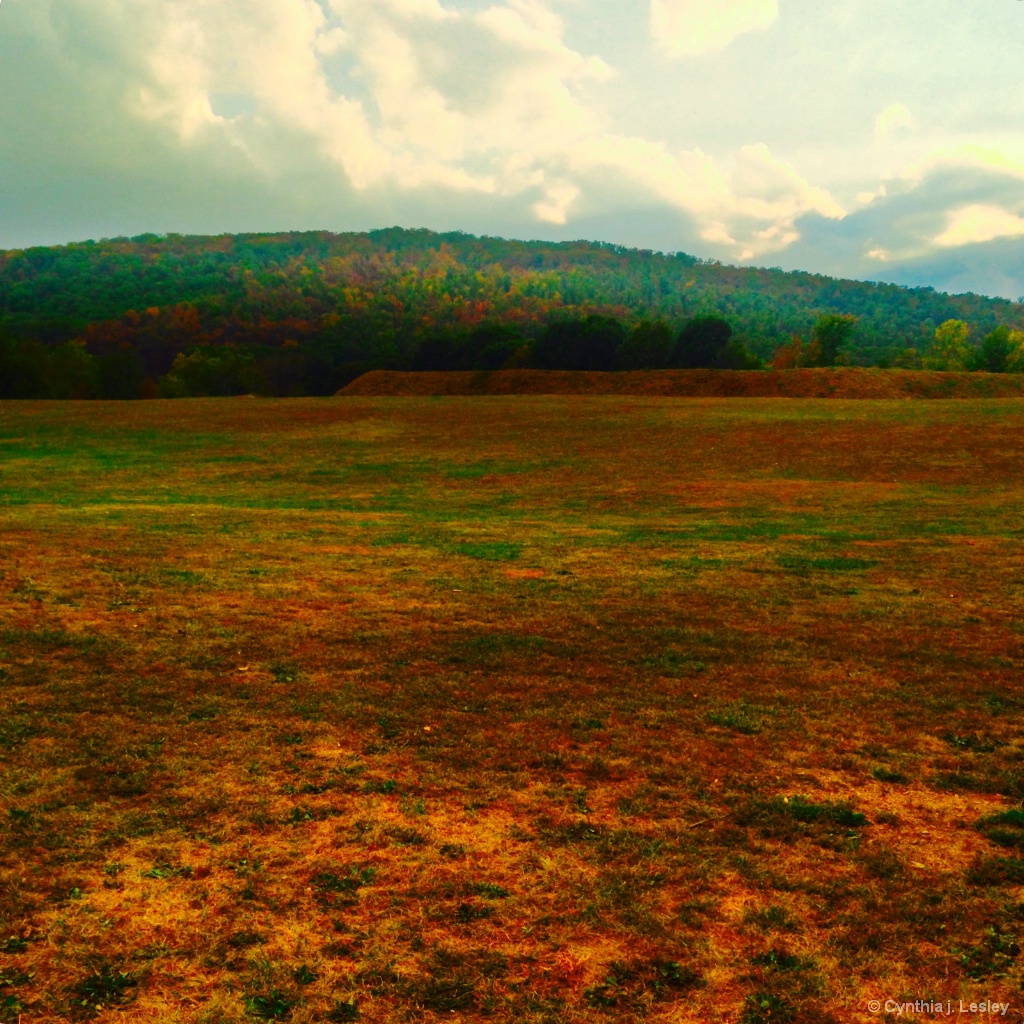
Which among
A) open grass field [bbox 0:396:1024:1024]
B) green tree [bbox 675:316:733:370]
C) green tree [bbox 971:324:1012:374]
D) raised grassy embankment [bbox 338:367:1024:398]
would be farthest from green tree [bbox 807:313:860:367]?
open grass field [bbox 0:396:1024:1024]

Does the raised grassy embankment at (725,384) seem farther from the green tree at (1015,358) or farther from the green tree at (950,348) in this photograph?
the green tree at (950,348)

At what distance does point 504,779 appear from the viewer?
19.3 ft

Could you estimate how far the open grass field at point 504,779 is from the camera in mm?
3887

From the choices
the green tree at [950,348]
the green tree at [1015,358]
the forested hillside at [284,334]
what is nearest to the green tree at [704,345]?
the forested hillside at [284,334]

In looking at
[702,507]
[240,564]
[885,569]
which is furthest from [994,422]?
[240,564]

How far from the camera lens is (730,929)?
13.7ft

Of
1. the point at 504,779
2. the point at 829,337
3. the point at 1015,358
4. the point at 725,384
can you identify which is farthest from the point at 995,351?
the point at 504,779

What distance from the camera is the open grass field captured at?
153 inches

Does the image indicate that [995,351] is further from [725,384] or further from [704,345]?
[725,384]

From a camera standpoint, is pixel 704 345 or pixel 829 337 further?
pixel 829 337

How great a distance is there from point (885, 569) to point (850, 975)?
11211 mm

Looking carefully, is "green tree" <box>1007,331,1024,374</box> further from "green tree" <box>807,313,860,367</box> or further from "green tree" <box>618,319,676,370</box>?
"green tree" <box>618,319,676,370</box>

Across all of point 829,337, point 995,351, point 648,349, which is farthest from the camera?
point 995,351
